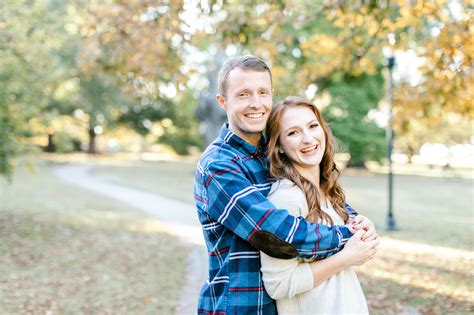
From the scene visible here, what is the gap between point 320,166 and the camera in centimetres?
252

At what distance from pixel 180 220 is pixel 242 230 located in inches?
414

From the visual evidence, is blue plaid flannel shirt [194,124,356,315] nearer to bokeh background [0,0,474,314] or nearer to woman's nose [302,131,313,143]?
woman's nose [302,131,313,143]

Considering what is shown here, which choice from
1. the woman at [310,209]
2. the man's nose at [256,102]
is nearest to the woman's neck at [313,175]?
the woman at [310,209]

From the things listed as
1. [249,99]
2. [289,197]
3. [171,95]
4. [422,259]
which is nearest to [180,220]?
[171,95]

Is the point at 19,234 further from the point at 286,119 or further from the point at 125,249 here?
the point at 286,119

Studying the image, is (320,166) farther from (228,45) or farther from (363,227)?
(228,45)

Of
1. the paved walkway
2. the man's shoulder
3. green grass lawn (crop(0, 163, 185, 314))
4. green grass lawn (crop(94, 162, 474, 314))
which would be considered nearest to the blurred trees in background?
green grass lawn (crop(0, 163, 185, 314))

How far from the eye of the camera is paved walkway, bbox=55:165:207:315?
6426 millimetres

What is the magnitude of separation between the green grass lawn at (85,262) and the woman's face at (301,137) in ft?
12.5

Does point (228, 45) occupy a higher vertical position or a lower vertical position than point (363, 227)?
higher

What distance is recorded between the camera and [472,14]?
227 inches

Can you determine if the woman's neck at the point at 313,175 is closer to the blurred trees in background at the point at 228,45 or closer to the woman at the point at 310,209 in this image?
the woman at the point at 310,209

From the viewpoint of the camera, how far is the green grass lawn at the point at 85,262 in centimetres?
580

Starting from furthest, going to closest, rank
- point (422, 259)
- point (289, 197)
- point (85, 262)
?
point (422, 259)
point (85, 262)
point (289, 197)
